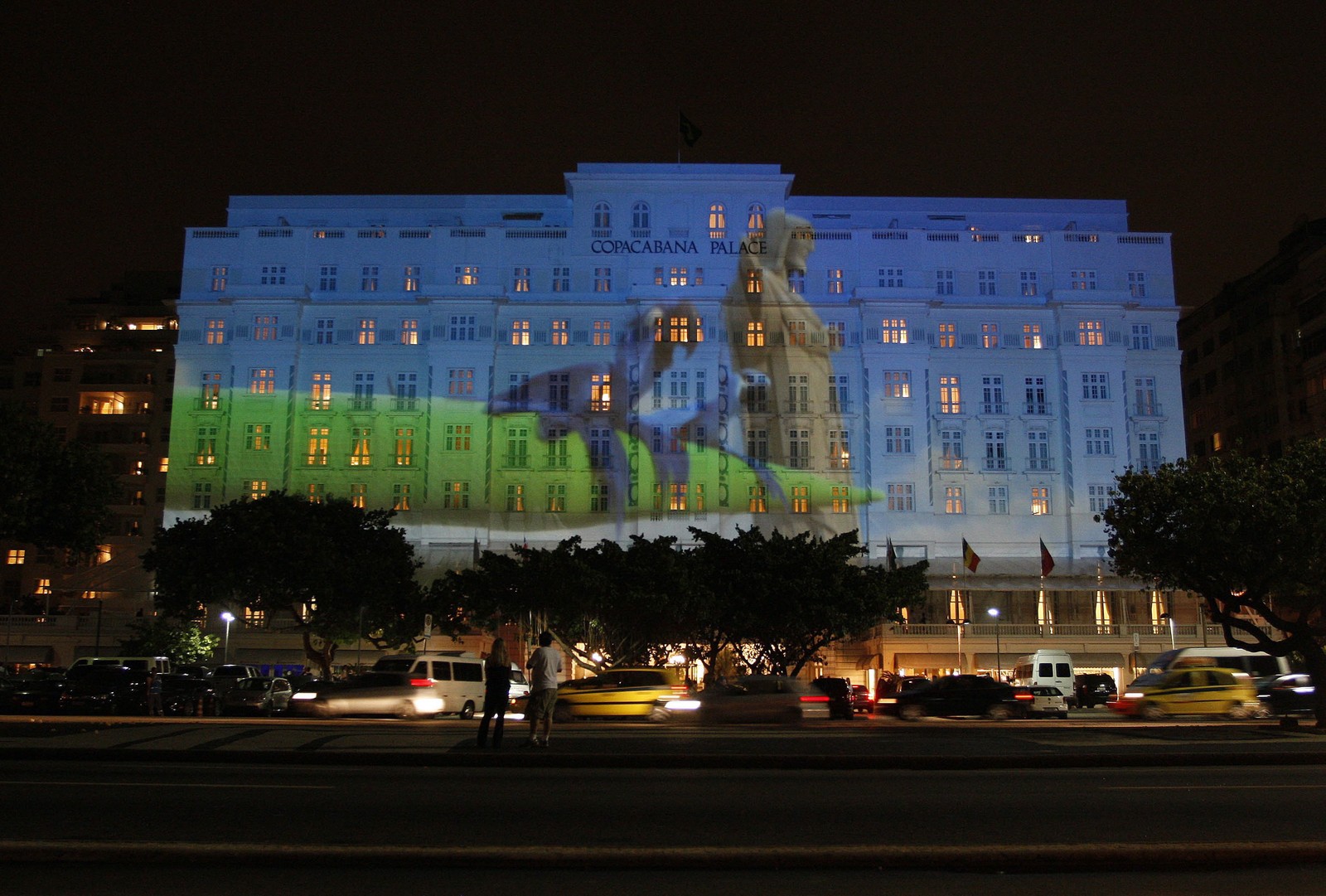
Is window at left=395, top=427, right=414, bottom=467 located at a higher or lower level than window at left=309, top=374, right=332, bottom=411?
lower

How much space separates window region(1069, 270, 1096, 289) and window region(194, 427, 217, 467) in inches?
2460

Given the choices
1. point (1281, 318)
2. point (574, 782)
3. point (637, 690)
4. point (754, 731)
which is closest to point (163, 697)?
point (637, 690)

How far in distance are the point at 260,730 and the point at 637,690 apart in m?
16.9

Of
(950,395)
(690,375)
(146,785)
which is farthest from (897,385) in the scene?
(146,785)

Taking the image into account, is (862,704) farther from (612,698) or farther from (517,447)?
(517,447)

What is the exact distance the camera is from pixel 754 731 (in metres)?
21.7

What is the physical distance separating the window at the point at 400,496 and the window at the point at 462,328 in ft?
35.4

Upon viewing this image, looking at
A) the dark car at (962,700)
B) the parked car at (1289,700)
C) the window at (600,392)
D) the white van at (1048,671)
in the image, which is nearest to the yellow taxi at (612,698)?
the dark car at (962,700)

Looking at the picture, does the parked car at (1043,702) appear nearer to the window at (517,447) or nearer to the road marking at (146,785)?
the road marking at (146,785)

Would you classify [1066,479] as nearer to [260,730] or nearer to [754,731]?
[754,731]

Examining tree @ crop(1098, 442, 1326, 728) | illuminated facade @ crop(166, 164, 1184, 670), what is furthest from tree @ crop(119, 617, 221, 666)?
tree @ crop(1098, 442, 1326, 728)

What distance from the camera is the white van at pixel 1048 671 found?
53812mm

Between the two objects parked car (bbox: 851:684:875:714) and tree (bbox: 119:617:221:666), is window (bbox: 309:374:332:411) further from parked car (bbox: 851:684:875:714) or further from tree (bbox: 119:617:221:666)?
parked car (bbox: 851:684:875:714)

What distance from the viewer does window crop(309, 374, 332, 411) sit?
80.2 metres
